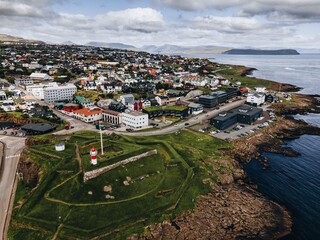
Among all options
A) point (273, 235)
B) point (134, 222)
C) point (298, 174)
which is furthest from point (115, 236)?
point (298, 174)

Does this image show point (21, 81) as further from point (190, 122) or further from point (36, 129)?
point (190, 122)

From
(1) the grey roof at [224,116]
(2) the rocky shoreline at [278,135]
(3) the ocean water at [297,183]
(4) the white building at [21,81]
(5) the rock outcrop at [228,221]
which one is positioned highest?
(4) the white building at [21,81]

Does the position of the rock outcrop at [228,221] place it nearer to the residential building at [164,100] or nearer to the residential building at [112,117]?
the residential building at [112,117]

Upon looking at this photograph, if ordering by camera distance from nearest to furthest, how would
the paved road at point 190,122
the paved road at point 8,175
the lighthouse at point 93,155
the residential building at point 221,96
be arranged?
1. the paved road at point 8,175
2. the lighthouse at point 93,155
3. the paved road at point 190,122
4. the residential building at point 221,96

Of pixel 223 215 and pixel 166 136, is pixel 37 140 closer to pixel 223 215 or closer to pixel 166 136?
pixel 166 136

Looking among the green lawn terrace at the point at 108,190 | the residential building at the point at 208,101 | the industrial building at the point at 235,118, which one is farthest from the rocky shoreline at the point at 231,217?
the residential building at the point at 208,101
